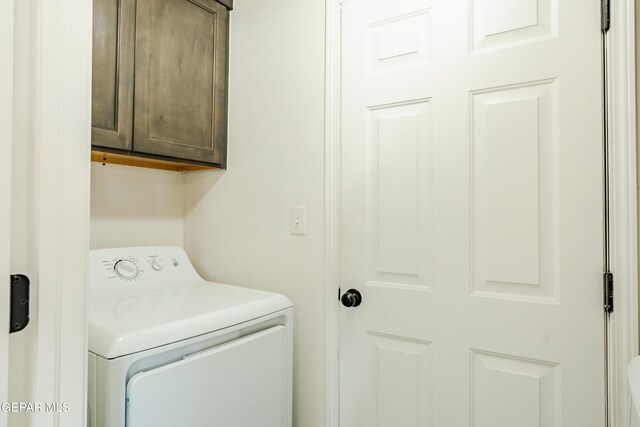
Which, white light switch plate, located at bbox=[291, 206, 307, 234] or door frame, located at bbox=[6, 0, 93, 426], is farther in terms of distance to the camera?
white light switch plate, located at bbox=[291, 206, 307, 234]

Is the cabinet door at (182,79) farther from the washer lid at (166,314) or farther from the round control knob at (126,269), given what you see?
the washer lid at (166,314)

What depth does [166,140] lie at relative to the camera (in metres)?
1.48

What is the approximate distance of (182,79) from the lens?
1.53 metres

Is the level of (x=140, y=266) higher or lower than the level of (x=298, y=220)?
lower

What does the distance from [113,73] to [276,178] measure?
0.69 m

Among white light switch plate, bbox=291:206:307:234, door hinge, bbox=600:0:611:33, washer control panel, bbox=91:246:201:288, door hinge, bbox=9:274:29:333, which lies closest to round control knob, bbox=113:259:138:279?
washer control panel, bbox=91:246:201:288

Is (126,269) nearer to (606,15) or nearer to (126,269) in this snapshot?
(126,269)

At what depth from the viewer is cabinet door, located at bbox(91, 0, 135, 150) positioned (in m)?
1.26

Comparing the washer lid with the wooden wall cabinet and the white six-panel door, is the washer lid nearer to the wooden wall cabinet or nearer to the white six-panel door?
the white six-panel door

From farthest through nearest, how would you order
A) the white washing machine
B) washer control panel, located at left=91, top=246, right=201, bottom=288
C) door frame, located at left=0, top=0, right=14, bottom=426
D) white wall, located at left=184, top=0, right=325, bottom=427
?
white wall, located at left=184, top=0, right=325, bottom=427 < washer control panel, located at left=91, top=246, right=201, bottom=288 < the white washing machine < door frame, located at left=0, top=0, right=14, bottom=426

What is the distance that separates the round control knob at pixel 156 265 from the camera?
155 centimetres

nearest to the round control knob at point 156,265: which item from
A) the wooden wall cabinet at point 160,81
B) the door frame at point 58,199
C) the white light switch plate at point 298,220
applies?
the wooden wall cabinet at point 160,81

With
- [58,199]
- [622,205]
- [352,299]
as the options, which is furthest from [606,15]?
[58,199]

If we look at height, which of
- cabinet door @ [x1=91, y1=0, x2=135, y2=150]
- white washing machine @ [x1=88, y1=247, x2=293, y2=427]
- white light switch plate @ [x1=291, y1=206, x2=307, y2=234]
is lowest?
white washing machine @ [x1=88, y1=247, x2=293, y2=427]
